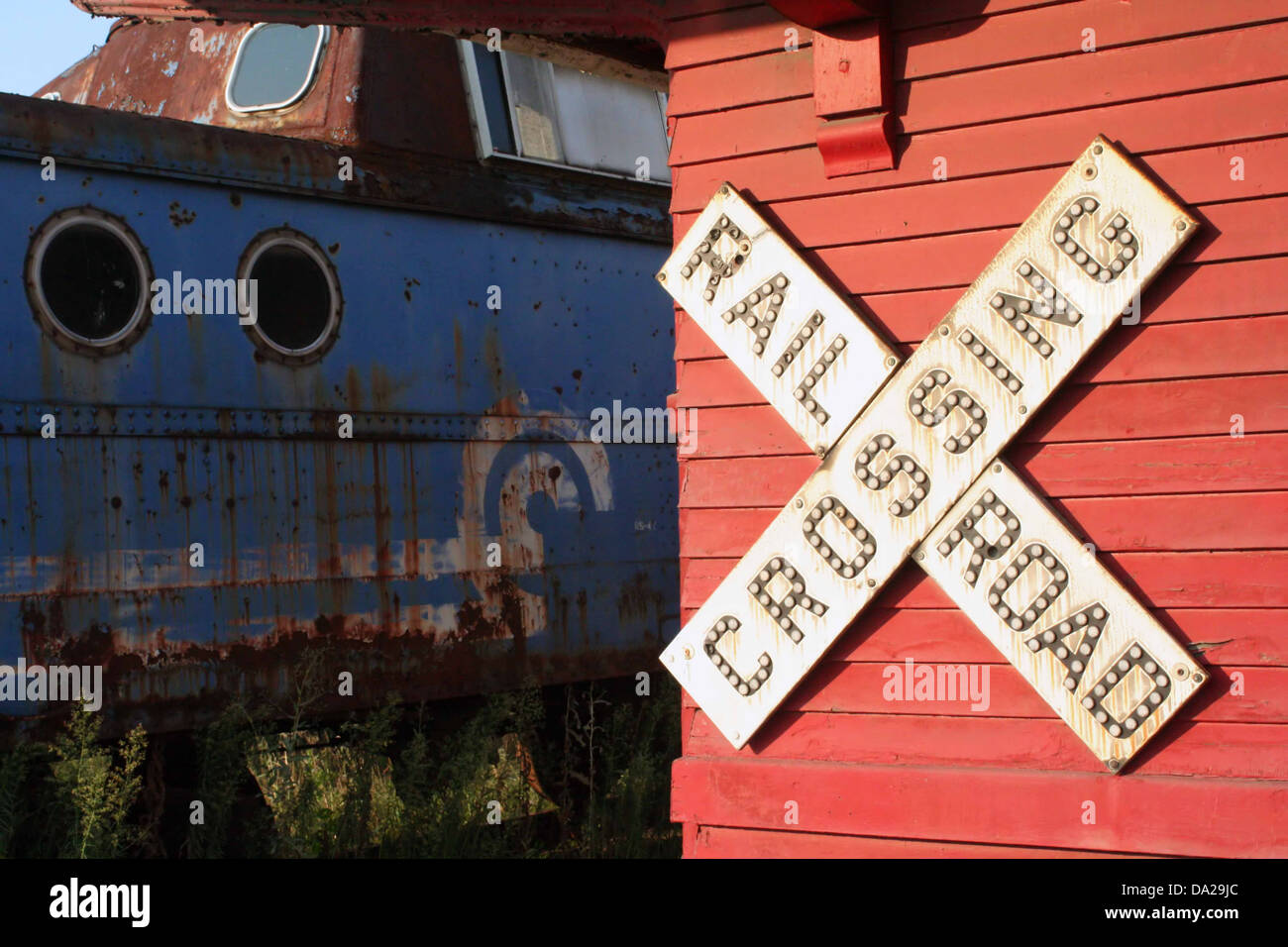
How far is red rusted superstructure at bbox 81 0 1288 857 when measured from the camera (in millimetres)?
3521

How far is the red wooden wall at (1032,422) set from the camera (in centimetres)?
352

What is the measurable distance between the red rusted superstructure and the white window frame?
115 inches

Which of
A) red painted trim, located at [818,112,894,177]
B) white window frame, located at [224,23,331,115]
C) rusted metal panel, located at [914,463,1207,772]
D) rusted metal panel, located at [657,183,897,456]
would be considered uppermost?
white window frame, located at [224,23,331,115]

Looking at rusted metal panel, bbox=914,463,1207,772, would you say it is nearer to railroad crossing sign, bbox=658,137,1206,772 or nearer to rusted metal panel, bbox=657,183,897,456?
railroad crossing sign, bbox=658,137,1206,772

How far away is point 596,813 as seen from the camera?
6.82 m

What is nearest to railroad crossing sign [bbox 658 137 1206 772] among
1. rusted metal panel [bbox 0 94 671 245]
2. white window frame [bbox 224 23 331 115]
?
rusted metal panel [bbox 0 94 671 245]

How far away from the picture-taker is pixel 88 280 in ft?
17.2

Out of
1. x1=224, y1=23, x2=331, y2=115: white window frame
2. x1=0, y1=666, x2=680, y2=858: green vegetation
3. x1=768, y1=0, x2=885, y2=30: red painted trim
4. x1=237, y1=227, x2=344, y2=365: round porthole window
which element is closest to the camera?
x1=768, y1=0, x2=885, y2=30: red painted trim

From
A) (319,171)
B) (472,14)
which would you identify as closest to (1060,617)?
(472,14)

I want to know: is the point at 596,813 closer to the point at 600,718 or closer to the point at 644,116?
the point at 600,718

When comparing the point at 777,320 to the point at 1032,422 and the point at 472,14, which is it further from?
the point at 472,14
